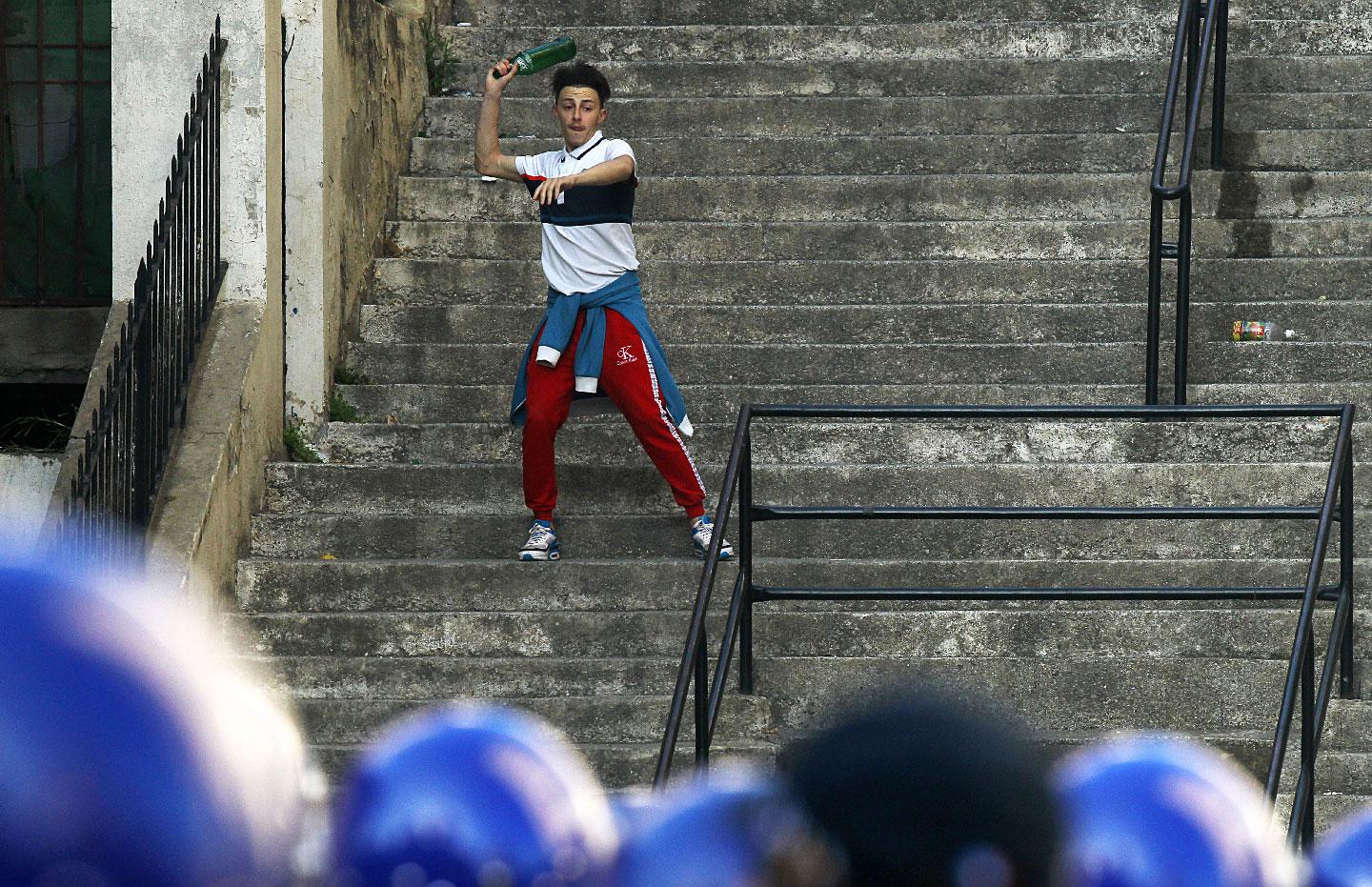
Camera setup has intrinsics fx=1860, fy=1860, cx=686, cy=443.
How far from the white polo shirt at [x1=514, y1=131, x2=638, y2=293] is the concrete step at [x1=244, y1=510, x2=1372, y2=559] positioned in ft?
2.84

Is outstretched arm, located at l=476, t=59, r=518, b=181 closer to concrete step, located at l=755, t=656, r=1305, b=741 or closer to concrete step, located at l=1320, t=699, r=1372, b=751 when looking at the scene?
concrete step, located at l=755, t=656, r=1305, b=741

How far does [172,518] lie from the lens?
241 inches

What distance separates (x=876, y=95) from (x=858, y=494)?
8.74ft

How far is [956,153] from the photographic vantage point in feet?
26.6

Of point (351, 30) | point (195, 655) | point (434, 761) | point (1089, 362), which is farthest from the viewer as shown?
point (351, 30)

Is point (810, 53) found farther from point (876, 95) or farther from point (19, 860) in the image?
point (19, 860)

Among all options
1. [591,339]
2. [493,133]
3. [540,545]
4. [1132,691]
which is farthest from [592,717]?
[493,133]

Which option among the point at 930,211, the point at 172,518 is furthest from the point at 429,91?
the point at 172,518

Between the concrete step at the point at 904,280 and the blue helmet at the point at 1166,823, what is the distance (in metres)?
5.52

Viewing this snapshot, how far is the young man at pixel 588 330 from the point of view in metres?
6.36

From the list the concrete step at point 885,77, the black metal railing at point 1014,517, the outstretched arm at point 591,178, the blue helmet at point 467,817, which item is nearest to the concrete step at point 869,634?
the black metal railing at point 1014,517

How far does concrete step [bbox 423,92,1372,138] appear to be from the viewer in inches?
319

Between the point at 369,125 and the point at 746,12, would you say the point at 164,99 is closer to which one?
the point at 369,125

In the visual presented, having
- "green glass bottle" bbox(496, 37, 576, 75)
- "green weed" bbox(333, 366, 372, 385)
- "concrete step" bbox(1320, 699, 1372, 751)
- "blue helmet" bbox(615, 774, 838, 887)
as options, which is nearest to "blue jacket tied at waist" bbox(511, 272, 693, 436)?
"green glass bottle" bbox(496, 37, 576, 75)
